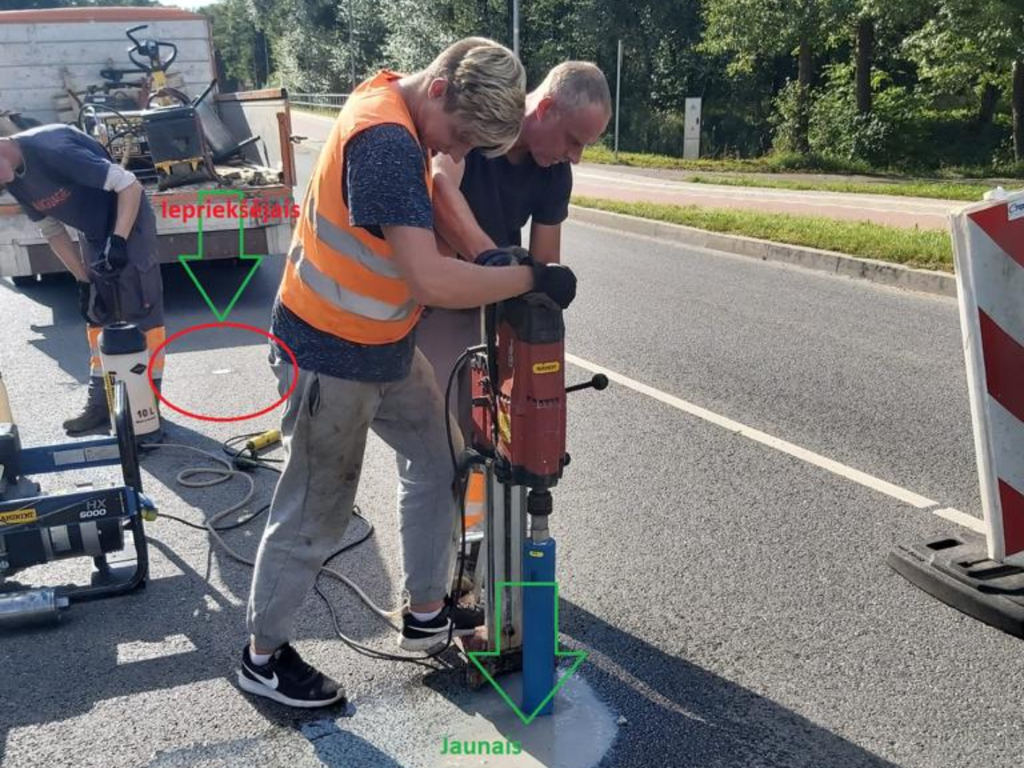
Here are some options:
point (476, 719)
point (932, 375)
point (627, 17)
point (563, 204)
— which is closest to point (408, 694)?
point (476, 719)

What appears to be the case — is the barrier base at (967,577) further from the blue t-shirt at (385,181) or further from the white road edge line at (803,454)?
the blue t-shirt at (385,181)

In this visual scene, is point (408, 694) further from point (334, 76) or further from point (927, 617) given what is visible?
point (334, 76)

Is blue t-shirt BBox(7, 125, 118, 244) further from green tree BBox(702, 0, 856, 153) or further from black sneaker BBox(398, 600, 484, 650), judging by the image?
green tree BBox(702, 0, 856, 153)

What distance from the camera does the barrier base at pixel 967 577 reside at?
3.27m

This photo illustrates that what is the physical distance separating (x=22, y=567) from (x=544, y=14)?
37581mm

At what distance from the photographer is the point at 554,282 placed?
7.79 ft

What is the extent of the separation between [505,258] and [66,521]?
1.98 m

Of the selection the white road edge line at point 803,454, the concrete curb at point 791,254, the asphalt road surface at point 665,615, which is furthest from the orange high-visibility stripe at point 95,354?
the concrete curb at point 791,254

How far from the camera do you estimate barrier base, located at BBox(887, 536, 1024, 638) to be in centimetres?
327

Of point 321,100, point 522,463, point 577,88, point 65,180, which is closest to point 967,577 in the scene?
point 522,463

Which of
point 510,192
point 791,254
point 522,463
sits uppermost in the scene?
point 510,192

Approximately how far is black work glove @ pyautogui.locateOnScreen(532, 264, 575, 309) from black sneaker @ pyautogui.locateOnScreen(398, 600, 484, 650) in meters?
1.23

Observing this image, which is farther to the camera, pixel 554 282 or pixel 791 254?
pixel 791 254

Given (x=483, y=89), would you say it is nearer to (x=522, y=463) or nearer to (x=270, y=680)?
(x=522, y=463)
